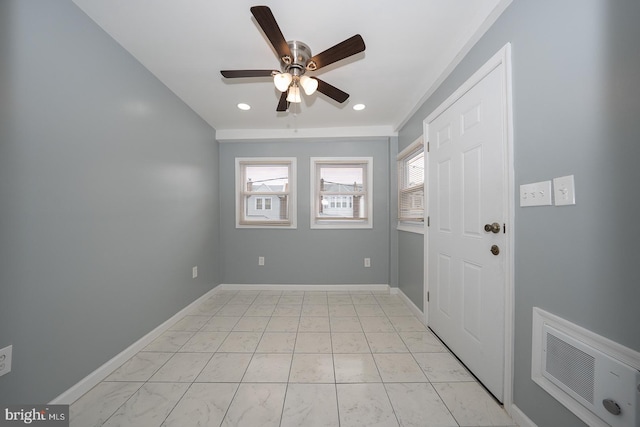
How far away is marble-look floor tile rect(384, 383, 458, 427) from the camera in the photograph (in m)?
1.23

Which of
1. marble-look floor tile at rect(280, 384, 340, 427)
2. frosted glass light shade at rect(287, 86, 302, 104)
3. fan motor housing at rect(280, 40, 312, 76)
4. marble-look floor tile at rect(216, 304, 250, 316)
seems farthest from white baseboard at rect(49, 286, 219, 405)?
fan motor housing at rect(280, 40, 312, 76)

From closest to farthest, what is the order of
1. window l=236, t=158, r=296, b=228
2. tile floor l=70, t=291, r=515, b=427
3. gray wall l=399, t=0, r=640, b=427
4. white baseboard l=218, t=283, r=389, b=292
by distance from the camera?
1. gray wall l=399, t=0, r=640, b=427
2. tile floor l=70, t=291, r=515, b=427
3. white baseboard l=218, t=283, r=389, b=292
4. window l=236, t=158, r=296, b=228

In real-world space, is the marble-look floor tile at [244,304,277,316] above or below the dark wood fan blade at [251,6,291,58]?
below

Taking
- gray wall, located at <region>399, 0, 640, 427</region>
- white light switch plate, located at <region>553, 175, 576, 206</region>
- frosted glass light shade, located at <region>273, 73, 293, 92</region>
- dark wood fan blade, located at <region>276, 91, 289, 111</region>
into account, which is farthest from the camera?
dark wood fan blade, located at <region>276, 91, 289, 111</region>

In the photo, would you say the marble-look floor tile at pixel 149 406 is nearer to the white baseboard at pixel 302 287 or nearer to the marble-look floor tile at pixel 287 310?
the marble-look floor tile at pixel 287 310

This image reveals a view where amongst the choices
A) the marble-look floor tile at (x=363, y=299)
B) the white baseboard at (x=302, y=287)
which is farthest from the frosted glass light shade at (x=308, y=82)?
the white baseboard at (x=302, y=287)

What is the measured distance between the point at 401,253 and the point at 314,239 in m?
1.29

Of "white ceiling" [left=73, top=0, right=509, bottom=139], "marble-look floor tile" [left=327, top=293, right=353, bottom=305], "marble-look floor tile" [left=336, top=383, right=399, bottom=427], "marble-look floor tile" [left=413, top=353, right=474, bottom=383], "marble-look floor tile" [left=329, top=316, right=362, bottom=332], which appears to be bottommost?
"marble-look floor tile" [left=327, top=293, right=353, bottom=305]

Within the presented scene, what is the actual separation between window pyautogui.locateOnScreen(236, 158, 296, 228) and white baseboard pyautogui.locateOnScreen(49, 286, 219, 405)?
1623mm

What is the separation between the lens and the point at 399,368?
1.66 metres

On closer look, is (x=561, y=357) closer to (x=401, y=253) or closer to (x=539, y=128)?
(x=539, y=128)

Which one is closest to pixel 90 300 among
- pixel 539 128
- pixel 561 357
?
pixel 561 357

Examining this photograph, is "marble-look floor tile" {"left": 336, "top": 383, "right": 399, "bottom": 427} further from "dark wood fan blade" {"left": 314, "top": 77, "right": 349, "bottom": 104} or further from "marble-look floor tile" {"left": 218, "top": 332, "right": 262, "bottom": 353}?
"dark wood fan blade" {"left": 314, "top": 77, "right": 349, "bottom": 104}

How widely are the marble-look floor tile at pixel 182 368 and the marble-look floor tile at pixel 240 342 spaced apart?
0.48ft
